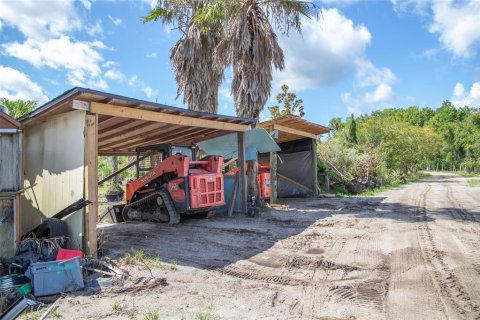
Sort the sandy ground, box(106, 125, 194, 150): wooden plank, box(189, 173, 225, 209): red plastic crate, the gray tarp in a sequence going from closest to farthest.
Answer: the sandy ground, box(189, 173, 225, 209): red plastic crate, box(106, 125, 194, 150): wooden plank, the gray tarp

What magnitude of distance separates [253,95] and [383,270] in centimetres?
760

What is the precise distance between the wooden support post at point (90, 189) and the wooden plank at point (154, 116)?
0.30 meters

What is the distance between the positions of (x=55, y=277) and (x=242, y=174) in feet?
23.4

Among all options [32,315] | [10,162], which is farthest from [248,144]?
[32,315]

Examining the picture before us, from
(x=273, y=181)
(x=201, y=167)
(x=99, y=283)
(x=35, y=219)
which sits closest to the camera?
(x=99, y=283)

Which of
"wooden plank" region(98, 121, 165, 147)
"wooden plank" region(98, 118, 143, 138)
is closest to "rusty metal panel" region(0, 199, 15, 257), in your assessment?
"wooden plank" region(98, 118, 143, 138)

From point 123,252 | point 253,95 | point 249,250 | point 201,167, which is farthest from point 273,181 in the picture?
point 123,252

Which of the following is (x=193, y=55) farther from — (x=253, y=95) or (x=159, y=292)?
(x=159, y=292)

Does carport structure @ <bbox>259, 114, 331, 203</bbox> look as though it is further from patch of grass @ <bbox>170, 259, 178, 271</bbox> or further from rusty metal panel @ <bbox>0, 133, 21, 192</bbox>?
rusty metal panel @ <bbox>0, 133, 21, 192</bbox>

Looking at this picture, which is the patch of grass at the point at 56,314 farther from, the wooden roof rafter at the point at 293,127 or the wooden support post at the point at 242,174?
the wooden roof rafter at the point at 293,127

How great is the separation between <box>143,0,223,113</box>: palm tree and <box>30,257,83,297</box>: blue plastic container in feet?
32.2

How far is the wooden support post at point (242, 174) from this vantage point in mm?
10680

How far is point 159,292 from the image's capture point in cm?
411

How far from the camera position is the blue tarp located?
35.6 feet
